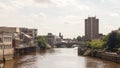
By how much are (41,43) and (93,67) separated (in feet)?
426

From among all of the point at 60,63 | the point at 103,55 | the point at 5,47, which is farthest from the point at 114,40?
the point at 5,47

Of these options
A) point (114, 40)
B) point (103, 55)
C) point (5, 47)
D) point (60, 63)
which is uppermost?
point (114, 40)

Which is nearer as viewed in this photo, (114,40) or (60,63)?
(60,63)

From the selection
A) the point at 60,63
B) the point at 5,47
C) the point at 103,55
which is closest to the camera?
the point at 60,63

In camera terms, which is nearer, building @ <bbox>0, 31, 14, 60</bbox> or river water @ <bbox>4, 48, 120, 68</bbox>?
river water @ <bbox>4, 48, 120, 68</bbox>

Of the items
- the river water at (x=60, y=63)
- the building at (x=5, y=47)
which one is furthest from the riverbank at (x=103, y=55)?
the building at (x=5, y=47)

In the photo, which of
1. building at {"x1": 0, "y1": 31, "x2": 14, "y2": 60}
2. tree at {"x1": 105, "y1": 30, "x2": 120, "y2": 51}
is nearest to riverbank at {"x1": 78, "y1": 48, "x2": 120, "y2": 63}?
tree at {"x1": 105, "y1": 30, "x2": 120, "y2": 51}

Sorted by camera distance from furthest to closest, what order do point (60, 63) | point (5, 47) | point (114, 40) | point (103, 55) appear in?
point (103, 55) → point (114, 40) → point (5, 47) → point (60, 63)

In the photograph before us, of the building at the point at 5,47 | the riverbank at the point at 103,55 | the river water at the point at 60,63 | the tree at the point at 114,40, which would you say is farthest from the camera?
the tree at the point at 114,40

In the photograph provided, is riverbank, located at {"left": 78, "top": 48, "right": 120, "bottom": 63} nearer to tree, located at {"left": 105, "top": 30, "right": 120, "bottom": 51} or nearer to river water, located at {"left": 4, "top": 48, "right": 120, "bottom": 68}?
river water, located at {"left": 4, "top": 48, "right": 120, "bottom": 68}

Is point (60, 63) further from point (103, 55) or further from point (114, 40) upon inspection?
point (114, 40)

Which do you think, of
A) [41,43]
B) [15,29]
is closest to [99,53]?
[15,29]

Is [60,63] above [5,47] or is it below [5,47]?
below

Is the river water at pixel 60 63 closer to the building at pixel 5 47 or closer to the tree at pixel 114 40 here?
the building at pixel 5 47
